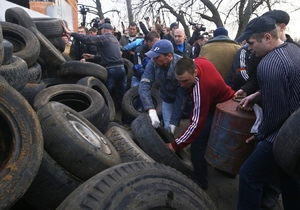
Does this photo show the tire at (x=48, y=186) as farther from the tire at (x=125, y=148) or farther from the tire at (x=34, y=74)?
the tire at (x=34, y=74)

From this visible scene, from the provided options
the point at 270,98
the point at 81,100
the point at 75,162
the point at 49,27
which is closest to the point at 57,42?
the point at 49,27

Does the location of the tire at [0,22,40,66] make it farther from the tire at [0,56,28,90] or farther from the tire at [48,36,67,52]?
the tire at [48,36,67,52]

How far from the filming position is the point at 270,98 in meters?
2.53

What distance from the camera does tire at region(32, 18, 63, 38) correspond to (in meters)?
7.57

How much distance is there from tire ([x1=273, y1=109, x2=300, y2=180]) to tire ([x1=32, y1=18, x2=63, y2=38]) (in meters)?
6.81

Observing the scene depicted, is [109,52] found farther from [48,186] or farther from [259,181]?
[259,181]

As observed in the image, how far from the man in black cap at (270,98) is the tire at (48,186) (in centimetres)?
173

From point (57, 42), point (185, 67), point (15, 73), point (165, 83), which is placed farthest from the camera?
point (57, 42)

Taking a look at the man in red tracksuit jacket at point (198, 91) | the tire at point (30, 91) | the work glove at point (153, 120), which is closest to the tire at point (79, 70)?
the tire at point (30, 91)

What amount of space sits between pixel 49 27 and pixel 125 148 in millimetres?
5365

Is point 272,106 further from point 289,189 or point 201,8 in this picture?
point 201,8

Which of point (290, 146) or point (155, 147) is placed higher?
point (290, 146)

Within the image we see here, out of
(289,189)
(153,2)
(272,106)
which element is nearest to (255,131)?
(272,106)

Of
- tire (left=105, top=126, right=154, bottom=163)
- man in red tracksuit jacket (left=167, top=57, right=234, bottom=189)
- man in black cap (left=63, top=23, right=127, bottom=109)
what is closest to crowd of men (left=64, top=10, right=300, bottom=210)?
man in red tracksuit jacket (left=167, top=57, right=234, bottom=189)
